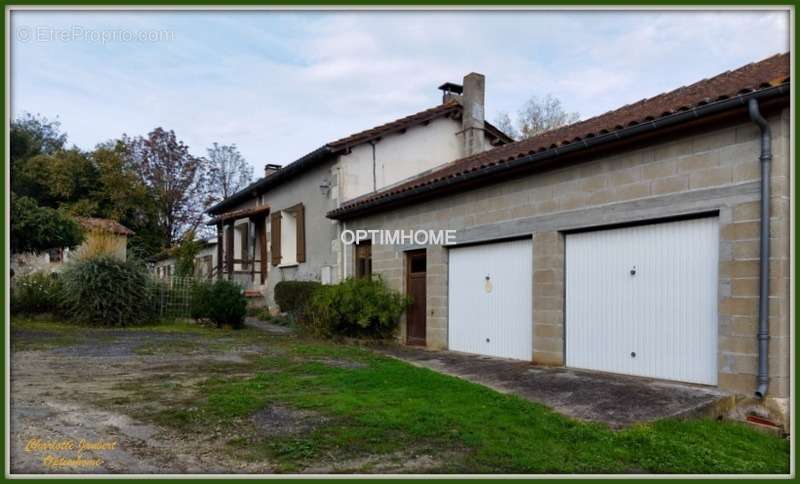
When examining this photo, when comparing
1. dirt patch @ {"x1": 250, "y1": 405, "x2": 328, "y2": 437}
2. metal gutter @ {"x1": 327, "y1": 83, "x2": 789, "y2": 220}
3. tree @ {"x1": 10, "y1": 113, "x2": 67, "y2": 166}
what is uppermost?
tree @ {"x1": 10, "y1": 113, "x2": 67, "y2": 166}

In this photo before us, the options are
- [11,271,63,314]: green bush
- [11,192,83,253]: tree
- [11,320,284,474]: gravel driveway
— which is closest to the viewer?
[11,320,284,474]: gravel driveway

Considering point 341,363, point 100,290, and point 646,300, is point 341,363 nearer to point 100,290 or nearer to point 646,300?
point 646,300

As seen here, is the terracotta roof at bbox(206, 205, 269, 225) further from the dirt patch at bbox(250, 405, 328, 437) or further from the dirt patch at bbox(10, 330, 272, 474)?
the dirt patch at bbox(250, 405, 328, 437)

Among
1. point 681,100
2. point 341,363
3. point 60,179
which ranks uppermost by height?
point 60,179

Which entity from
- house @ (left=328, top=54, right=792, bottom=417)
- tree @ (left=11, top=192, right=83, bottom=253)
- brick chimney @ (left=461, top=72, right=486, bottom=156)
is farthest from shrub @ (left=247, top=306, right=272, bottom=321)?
house @ (left=328, top=54, right=792, bottom=417)

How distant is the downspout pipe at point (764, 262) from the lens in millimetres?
5777

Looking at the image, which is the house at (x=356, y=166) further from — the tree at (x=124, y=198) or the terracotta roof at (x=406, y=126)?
the tree at (x=124, y=198)

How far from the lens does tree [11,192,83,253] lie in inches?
486

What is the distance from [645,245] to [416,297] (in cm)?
541

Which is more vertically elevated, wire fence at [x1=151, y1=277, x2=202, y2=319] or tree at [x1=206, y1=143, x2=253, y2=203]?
tree at [x1=206, y1=143, x2=253, y2=203]

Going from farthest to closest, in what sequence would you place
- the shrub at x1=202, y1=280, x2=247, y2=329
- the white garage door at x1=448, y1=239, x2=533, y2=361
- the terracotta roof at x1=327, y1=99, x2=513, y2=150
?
the shrub at x1=202, y1=280, x2=247, y2=329 < the terracotta roof at x1=327, y1=99, x2=513, y2=150 < the white garage door at x1=448, y1=239, x2=533, y2=361

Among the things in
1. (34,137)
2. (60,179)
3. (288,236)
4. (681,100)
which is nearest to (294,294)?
(288,236)

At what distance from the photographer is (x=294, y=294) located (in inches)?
588

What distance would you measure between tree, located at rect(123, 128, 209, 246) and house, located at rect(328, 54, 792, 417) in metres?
26.3
